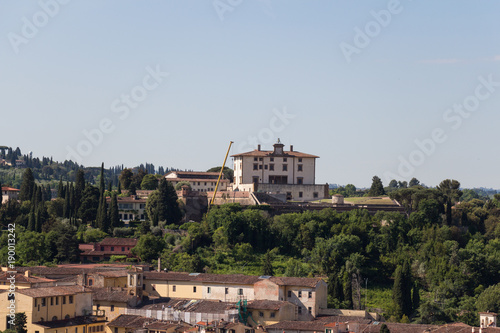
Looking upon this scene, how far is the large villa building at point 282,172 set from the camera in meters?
77.4

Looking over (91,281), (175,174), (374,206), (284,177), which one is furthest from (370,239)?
(175,174)

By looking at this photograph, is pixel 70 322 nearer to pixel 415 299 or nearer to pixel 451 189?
pixel 415 299

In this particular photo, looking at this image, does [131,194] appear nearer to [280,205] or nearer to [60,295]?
[280,205]

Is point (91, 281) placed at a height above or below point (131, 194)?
below

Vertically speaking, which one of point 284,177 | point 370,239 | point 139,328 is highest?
point 284,177

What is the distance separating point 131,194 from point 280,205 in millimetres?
19004

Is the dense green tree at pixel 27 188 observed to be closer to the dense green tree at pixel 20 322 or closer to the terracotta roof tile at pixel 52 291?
the terracotta roof tile at pixel 52 291

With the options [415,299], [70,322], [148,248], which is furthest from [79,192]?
[415,299]

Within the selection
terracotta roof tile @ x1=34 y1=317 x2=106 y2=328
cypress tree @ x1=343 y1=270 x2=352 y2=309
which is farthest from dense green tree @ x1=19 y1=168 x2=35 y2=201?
terracotta roof tile @ x1=34 y1=317 x2=106 y2=328

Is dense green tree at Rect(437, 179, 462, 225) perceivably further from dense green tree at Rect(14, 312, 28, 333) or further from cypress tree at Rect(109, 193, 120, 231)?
dense green tree at Rect(14, 312, 28, 333)

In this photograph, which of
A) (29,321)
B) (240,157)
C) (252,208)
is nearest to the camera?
(29,321)

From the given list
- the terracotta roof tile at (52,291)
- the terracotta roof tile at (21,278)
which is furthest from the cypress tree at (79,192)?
the terracotta roof tile at (52,291)

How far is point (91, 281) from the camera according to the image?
5812 cm

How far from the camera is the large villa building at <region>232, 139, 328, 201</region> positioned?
254 feet
